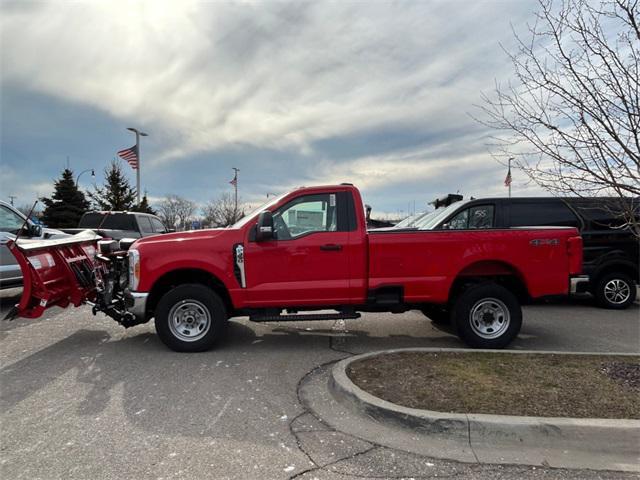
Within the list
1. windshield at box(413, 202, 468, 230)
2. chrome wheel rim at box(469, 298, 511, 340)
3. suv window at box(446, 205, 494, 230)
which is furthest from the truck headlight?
suv window at box(446, 205, 494, 230)

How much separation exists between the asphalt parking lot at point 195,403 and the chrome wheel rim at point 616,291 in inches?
55.2

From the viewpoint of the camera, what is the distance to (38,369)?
4.86 meters

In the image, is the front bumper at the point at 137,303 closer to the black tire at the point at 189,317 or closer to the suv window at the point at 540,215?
the black tire at the point at 189,317

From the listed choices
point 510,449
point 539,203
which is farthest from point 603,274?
point 510,449

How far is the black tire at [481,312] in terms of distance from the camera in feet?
18.5

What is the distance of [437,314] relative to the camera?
7047 millimetres

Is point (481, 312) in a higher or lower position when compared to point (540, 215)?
lower

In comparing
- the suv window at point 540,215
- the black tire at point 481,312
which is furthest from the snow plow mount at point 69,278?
the suv window at point 540,215

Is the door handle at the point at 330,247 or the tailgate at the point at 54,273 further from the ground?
the door handle at the point at 330,247

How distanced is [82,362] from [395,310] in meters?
4.00

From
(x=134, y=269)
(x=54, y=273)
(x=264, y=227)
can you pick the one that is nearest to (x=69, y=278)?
(x=54, y=273)

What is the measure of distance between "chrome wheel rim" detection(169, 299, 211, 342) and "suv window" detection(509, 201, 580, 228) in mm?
5884

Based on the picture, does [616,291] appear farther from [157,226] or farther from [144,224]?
[157,226]

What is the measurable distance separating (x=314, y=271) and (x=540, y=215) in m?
5.10
